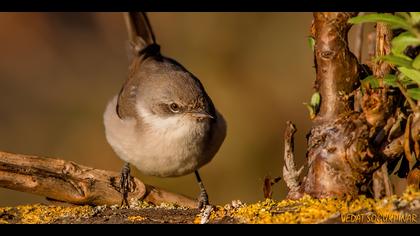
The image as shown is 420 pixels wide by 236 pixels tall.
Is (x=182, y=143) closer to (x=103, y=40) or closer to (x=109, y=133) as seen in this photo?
(x=109, y=133)

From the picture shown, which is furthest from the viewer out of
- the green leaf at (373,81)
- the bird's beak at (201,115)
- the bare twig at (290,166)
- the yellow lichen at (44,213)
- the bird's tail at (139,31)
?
the bird's tail at (139,31)

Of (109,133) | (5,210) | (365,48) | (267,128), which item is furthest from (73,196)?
(365,48)

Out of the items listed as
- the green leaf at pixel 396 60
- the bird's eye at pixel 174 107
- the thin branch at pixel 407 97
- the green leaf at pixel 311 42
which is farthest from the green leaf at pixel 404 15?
the bird's eye at pixel 174 107

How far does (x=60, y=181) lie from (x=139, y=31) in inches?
113

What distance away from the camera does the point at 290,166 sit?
385 centimetres

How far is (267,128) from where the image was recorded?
7641mm

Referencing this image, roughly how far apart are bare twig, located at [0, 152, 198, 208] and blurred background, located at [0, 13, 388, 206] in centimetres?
295

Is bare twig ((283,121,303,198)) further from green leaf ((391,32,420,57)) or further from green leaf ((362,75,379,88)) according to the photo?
green leaf ((391,32,420,57))

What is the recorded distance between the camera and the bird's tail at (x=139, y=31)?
6.61 metres

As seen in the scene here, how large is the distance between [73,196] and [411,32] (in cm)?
219

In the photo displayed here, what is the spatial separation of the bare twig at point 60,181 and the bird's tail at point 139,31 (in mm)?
2502

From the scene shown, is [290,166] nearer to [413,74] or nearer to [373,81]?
[373,81]

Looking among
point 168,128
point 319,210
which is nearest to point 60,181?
point 168,128

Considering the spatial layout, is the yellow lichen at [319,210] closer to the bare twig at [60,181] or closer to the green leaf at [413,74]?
the green leaf at [413,74]
